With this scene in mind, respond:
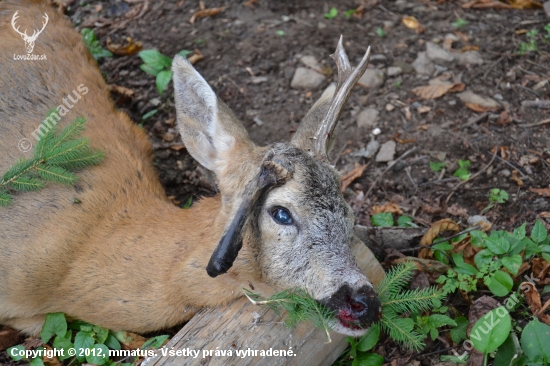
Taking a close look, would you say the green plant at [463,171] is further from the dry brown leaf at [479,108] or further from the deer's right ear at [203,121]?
the deer's right ear at [203,121]

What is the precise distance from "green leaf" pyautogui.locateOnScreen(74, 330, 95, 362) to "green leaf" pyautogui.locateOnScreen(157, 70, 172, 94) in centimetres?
262

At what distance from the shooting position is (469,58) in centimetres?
604

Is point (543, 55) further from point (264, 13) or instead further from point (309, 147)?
point (309, 147)

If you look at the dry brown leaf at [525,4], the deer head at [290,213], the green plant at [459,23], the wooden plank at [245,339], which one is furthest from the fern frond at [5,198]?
the dry brown leaf at [525,4]

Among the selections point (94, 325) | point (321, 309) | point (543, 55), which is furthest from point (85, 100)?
point (543, 55)

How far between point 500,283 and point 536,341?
1.68 feet

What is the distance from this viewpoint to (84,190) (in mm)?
4031

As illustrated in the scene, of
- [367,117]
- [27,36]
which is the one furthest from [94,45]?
[367,117]

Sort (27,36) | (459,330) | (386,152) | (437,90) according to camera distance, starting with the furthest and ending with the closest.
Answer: (437,90)
(386,152)
(27,36)
(459,330)

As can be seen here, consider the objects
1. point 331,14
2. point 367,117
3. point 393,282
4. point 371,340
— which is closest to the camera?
point 393,282

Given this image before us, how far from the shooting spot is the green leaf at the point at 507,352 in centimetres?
350

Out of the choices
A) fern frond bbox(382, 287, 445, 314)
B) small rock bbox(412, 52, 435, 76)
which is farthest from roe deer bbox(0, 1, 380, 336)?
small rock bbox(412, 52, 435, 76)

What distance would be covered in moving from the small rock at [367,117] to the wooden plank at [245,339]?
2.54 meters

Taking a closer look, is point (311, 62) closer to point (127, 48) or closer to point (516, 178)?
point (127, 48)
